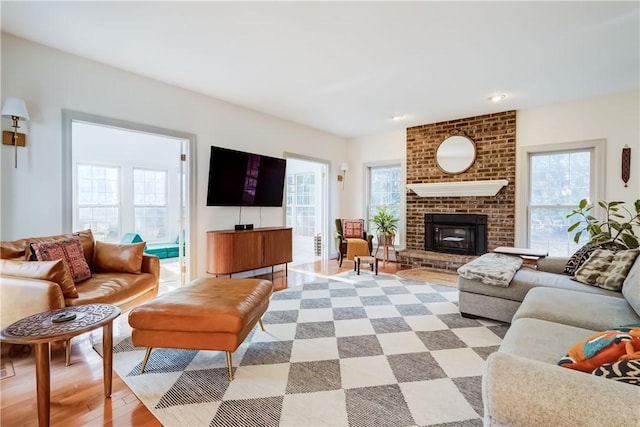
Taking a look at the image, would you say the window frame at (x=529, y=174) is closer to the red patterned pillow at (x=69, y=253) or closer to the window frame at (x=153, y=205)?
the red patterned pillow at (x=69, y=253)

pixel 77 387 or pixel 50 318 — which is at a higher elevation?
pixel 50 318

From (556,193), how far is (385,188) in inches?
111

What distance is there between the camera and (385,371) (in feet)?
6.39

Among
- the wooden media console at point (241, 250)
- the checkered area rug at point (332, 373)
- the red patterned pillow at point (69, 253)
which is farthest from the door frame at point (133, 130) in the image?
the checkered area rug at point (332, 373)

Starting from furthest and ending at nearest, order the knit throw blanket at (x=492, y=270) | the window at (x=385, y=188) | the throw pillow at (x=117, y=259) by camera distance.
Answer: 1. the window at (x=385, y=188)
2. the throw pillow at (x=117, y=259)
3. the knit throw blanket at (x=492, y=270)

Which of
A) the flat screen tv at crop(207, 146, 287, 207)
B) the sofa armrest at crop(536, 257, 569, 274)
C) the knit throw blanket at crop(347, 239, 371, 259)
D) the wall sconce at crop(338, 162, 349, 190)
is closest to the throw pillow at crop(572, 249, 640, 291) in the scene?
the sofa armrest at crop(536, 257, 569, 274)

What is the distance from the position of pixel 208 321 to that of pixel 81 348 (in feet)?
4.20

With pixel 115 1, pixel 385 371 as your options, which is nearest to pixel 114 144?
pixel 115 1

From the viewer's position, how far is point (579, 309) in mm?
1877

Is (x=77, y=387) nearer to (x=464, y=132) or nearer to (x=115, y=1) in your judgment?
(x=115, y=1)

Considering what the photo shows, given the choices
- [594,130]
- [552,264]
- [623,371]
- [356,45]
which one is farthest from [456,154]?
[623,371]

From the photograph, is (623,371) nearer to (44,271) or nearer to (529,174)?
(44,271)

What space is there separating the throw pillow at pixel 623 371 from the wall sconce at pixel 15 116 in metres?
3.94

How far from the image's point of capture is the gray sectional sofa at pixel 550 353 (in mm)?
751
